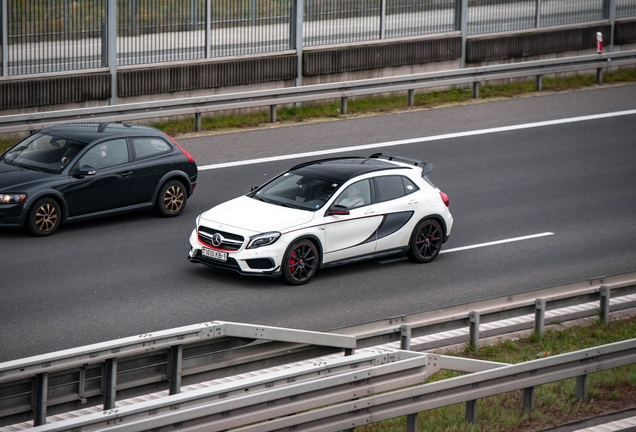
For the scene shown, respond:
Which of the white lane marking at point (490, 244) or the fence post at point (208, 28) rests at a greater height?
the fence post at point (208, 28)

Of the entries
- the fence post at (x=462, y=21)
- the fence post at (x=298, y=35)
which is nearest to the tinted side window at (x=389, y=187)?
the fence post at (x=298, y=35)

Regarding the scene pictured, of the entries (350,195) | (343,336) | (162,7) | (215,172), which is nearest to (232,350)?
(343,336)

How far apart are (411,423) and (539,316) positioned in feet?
13.3

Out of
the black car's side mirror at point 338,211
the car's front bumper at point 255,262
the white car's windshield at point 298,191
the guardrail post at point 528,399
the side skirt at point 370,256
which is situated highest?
the white car's windshield at point 298,191

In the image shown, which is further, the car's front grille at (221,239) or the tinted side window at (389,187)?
the tinted side window at (389,187)

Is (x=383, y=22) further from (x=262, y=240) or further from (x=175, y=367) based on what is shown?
(x=175, y=367)

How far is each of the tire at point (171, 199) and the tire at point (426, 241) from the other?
153 inches

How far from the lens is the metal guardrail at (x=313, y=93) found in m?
21.3

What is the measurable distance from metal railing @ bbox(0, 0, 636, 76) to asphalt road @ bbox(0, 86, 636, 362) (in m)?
2.50

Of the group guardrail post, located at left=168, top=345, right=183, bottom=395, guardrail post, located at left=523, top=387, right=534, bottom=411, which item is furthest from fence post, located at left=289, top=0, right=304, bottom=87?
guardrail post, located at left=168, top=345, right=183, bottom=395

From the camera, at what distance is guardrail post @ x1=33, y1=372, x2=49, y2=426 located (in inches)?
363

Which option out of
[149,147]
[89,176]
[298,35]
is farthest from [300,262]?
[298,35]

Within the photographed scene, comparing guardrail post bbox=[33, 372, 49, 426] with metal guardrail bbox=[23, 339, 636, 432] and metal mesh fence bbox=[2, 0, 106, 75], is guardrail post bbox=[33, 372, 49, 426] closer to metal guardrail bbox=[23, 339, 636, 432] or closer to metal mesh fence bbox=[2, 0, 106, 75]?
metal guardrail bbox=[23, 339, 636, 432]

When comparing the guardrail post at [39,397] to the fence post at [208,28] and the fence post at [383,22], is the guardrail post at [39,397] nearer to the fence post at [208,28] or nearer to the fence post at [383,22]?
the fence post at [208,28]
